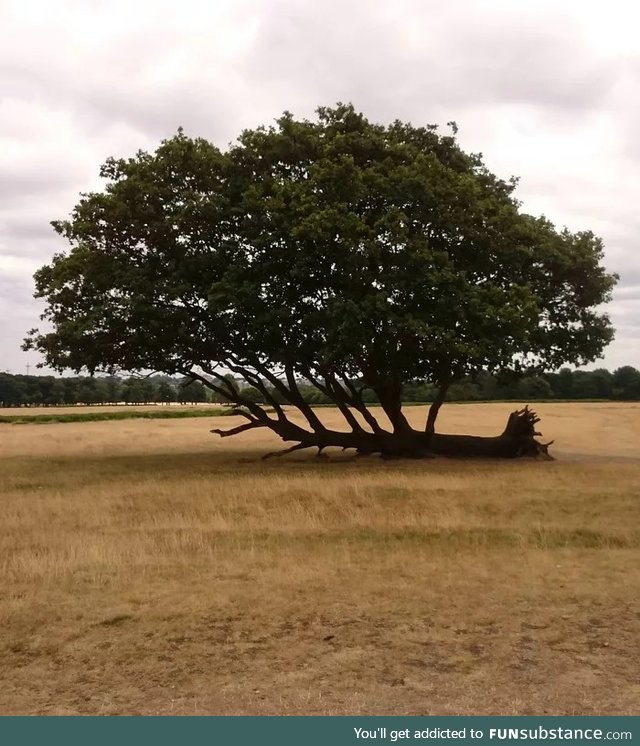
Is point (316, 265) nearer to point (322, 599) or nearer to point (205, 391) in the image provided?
point (322, 599)

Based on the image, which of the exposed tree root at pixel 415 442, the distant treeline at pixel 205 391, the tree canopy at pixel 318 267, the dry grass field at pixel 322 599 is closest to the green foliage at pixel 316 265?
the tree canopy at pixel 318 267

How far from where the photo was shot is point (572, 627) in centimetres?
798

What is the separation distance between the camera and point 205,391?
153625 millimetres

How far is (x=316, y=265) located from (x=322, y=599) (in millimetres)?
17926

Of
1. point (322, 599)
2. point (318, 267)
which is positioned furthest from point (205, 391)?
point (322, 599)

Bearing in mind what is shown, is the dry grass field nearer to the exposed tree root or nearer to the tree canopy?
the tree canopy

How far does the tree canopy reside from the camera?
2497 cm

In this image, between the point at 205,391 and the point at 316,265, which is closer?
the point at 316,265

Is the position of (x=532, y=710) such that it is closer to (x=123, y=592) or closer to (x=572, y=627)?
(x=572, y=627)

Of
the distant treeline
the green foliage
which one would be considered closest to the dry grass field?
the green foliage

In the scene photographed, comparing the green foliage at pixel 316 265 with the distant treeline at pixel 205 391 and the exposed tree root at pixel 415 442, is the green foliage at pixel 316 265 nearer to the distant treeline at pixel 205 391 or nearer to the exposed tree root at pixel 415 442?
the exposed tree root at pixel 415 442

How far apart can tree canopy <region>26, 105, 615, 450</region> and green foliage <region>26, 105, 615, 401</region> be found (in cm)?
6

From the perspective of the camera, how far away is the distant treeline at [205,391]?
107m

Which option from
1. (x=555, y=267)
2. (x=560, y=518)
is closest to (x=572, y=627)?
(x=560, y=518)
